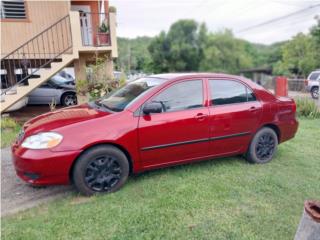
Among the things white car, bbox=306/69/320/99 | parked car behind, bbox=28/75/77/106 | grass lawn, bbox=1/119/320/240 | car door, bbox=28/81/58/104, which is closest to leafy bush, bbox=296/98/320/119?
white car, bbox=306/69/320/99

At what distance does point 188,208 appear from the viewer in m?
3.11

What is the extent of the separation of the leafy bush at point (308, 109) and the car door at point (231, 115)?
5296 millimetres

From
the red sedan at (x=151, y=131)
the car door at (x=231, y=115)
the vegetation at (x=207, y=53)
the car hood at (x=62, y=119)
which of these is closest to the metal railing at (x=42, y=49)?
the car hood at (x=62, y=119)

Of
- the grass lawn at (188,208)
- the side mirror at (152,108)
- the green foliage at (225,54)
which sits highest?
the green foliage at (225,54)

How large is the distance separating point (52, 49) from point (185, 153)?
25.6ft

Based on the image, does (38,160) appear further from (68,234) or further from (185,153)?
(185,153)

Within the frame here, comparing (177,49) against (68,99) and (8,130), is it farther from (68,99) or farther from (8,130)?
(8,130)

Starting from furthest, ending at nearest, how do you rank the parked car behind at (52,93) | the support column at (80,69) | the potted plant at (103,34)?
the parked car behind at (52,93) < the support column at (80,69) < the potted plant at (103,34)

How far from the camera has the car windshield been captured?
3785mm

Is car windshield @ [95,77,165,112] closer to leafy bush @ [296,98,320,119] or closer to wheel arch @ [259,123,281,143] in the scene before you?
wheel arch @ [259,123,281,143]

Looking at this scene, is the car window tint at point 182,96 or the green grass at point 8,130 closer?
the car window tint at point 182,96

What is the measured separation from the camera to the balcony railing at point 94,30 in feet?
31.5

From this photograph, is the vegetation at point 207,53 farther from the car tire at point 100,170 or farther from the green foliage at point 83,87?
the car tire at point 100,170

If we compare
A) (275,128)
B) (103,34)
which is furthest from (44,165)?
(103,34)
